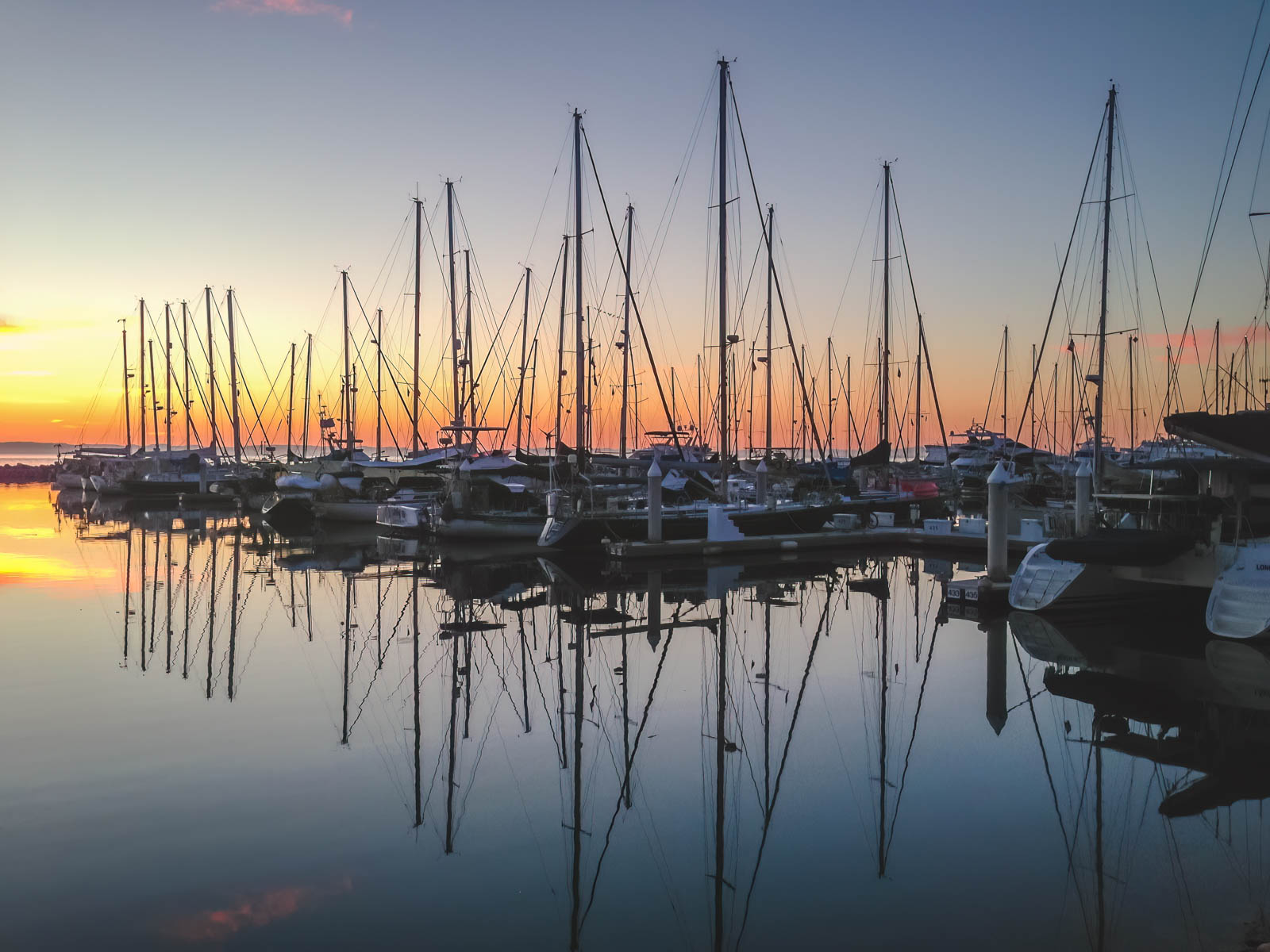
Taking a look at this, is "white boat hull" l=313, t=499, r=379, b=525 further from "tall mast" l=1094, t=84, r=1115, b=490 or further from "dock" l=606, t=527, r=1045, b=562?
"tall mast" l=1094, t=84, r=1115, b=490

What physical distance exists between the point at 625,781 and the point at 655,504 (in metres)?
19.9

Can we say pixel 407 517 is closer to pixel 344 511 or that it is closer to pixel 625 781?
pixel 344 511

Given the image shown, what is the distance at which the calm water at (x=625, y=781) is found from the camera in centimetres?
735

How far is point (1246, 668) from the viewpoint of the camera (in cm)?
1538

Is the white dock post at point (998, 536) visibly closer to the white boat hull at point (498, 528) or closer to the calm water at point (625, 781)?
the calm water at point (625, 781)

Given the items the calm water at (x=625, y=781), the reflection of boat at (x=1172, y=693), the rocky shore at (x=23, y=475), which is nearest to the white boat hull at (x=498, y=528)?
the calm water at (x=625, y=781)

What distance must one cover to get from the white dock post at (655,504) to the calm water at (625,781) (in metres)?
9.28

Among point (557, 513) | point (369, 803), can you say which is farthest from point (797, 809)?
point (557, 513)

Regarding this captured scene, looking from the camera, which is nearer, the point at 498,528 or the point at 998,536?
the point at 998,536

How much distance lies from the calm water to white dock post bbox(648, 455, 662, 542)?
30.4ft

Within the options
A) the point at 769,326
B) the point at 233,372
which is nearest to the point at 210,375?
the point at 233,372

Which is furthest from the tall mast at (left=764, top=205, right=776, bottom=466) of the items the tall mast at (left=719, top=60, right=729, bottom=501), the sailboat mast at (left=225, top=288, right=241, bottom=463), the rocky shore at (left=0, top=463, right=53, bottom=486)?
the rocky shore at (left=0, top=463, right=53, bottom=486)

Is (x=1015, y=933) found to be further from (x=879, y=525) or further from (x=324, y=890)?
(x=879, y=525)

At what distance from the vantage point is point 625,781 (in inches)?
415
